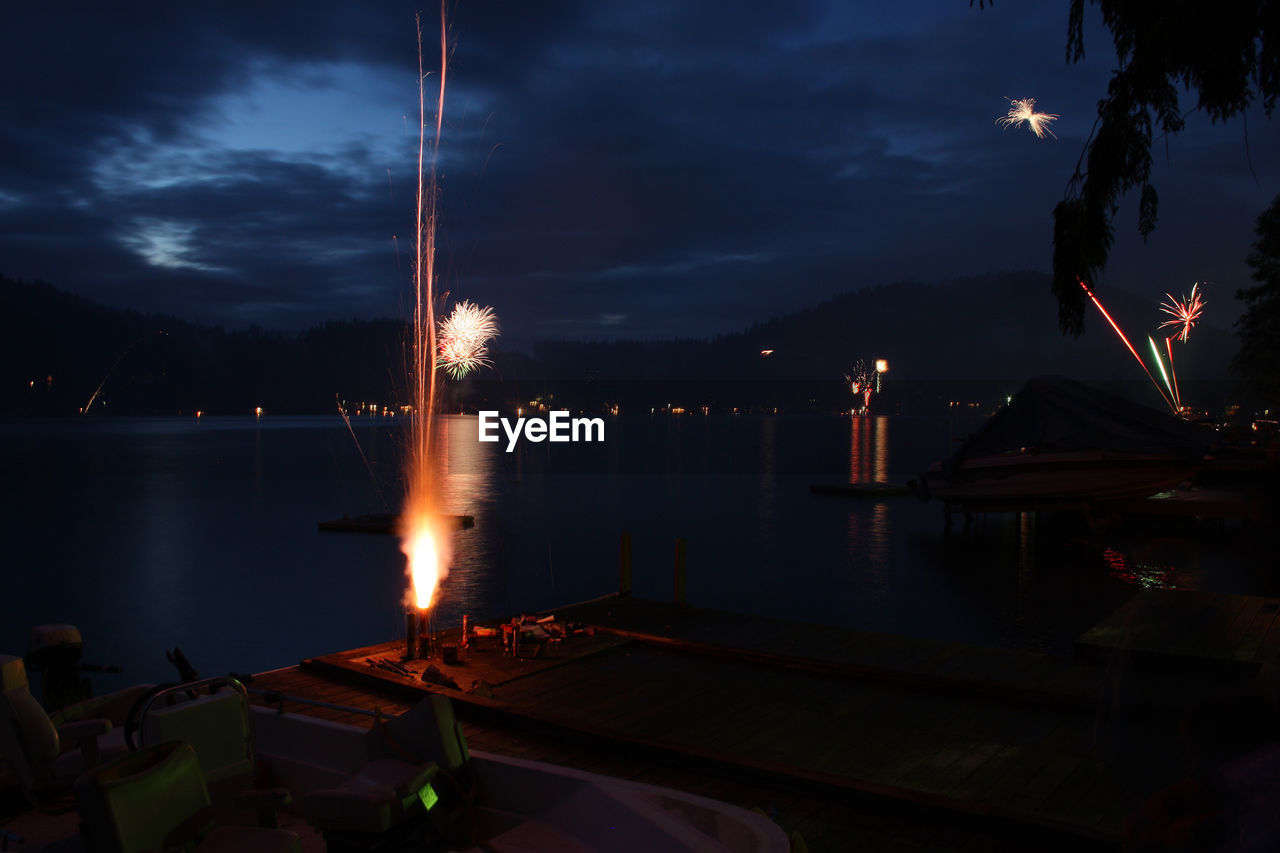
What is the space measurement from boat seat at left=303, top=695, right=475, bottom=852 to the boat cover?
34.5 metres

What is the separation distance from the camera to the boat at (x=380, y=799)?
4.66 meters

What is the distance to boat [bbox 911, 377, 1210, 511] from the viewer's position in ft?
113

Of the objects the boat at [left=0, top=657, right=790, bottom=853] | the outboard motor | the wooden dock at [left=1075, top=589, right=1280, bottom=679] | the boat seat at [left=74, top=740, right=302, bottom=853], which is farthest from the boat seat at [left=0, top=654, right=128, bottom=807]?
the wooden dock at [left=1075, top=589, right=1280, bottom=679]

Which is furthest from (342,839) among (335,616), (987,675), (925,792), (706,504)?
(706,504)

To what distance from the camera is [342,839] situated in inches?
209

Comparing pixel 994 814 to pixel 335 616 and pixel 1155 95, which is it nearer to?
pixel 1155 95

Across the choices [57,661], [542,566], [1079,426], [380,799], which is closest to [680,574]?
[57,661]

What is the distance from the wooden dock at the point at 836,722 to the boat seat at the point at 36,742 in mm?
3264

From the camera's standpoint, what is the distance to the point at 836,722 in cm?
883

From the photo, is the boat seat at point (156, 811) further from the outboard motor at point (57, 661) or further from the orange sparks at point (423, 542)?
the orange sparks at point (423, 542)

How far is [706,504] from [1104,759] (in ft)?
185

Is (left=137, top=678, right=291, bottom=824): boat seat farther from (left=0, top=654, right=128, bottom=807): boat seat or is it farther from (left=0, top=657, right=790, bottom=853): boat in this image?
(left=0, top=654, right=128, bottom=807): boat seat

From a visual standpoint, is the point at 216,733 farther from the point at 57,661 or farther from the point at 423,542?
the point at 423,542

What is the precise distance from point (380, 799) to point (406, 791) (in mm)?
230
